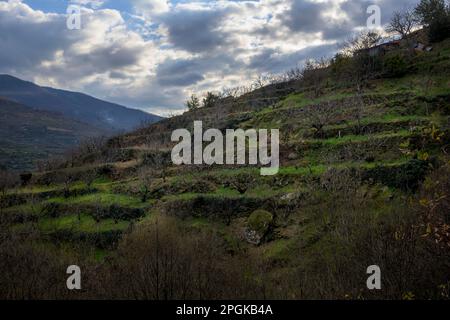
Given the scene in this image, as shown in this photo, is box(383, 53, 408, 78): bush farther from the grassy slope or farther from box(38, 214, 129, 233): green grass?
box(38, 214, 129, 233): green grass

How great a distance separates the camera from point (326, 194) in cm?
2867

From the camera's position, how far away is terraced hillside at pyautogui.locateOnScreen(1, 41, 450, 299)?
18422mm

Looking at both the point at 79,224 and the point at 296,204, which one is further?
the point at 79,224

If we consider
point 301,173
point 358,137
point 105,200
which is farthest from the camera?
point 105,200

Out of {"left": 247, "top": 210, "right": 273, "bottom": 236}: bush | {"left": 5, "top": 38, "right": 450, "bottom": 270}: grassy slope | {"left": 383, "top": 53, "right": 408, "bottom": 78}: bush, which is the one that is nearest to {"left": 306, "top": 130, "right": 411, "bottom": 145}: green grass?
{"left": 5, "top": 38, "right": 450, "bottom": 270}: grassy slope

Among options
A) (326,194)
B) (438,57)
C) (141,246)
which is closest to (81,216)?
(141,246)

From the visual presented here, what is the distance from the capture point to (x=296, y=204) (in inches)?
1154

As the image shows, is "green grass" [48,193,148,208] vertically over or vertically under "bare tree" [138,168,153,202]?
under

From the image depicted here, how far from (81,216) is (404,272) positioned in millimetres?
30148

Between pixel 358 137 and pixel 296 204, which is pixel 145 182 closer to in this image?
pixel 296 204

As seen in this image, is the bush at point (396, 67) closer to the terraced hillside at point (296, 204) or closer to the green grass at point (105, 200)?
the terraced hillside at point (296, 204)

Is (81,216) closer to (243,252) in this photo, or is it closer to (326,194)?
(243,252)

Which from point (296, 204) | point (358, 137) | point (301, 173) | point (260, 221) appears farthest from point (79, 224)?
point (358, 137)

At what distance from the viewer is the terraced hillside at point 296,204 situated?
18.4m
